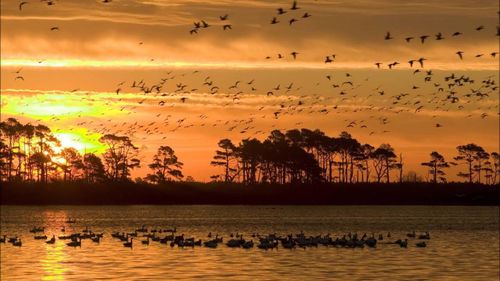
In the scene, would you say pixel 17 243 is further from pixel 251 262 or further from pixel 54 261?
pixel 251 262

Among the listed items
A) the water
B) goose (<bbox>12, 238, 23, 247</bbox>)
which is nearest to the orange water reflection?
the water

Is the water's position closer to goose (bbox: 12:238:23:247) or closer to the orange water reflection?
the orange water reflection

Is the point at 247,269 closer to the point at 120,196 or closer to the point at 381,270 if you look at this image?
the point at 381,270

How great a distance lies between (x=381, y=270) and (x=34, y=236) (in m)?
42.6

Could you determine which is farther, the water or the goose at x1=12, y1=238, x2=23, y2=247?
the goose at x1=12, y1=238, x2=23, y2=247

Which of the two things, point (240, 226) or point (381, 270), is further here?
point (240, 226)

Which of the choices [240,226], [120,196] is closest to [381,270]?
[240,226]

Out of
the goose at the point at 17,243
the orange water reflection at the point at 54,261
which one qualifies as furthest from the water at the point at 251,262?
the goose at the point at 17,243

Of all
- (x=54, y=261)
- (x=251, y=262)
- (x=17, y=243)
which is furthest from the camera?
(x=17, y=243)

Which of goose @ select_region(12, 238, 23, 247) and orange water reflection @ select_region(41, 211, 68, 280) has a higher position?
goose @ select_region(12, 238, 23, 247)

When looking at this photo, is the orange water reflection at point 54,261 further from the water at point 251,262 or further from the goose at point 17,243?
the goose at point 17,243

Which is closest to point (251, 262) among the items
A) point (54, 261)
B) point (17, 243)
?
point (54, 261)

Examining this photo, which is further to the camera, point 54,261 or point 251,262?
point 54,261

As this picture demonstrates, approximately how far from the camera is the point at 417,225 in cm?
12144
